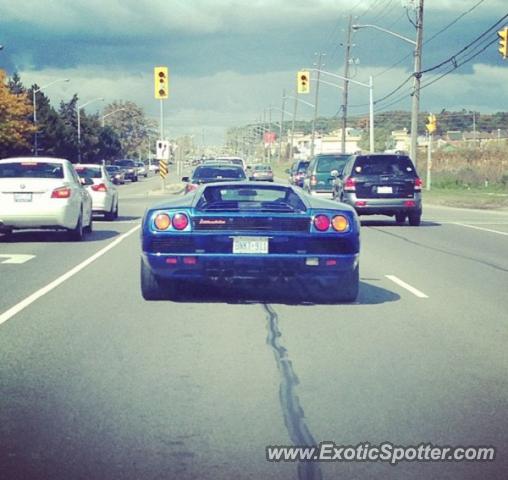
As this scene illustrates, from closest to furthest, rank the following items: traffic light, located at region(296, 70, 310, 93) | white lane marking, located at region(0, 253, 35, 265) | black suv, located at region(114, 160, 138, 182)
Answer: white lane marking, located at region(0, 253, 35, 265) → traffic light, located at region(296, 70, 310, 93) → black suv, located at region(114, 160, 138, 182)

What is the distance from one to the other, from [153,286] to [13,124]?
59.3m

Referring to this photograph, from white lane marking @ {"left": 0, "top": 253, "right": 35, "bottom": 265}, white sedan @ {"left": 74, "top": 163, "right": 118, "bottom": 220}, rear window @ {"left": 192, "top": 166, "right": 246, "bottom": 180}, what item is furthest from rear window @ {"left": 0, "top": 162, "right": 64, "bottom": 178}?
white sedan @ {"left": 74, "top": 163, "right": 118, "bottom": 220}

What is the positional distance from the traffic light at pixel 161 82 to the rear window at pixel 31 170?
1981cm

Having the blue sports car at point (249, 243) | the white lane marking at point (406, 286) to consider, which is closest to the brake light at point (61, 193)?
the white lane marking at point (406, 286)

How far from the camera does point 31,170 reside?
18.2m

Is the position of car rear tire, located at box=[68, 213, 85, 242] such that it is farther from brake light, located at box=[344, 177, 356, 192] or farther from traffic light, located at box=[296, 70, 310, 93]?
traffic light, located at box=[296, 70, 310, 93]

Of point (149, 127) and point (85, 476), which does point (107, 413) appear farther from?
point (149, 127)

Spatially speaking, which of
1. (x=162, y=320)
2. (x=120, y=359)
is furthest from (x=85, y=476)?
(x=162, y=320)

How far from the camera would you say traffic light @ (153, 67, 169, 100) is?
123ft

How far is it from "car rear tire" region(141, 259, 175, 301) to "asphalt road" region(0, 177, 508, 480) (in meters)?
0.15

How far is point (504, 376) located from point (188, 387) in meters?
2.36

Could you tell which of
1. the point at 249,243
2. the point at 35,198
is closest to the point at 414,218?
the point at 35,198

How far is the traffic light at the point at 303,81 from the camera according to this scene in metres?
43.6

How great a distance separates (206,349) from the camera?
7832 millimetres
